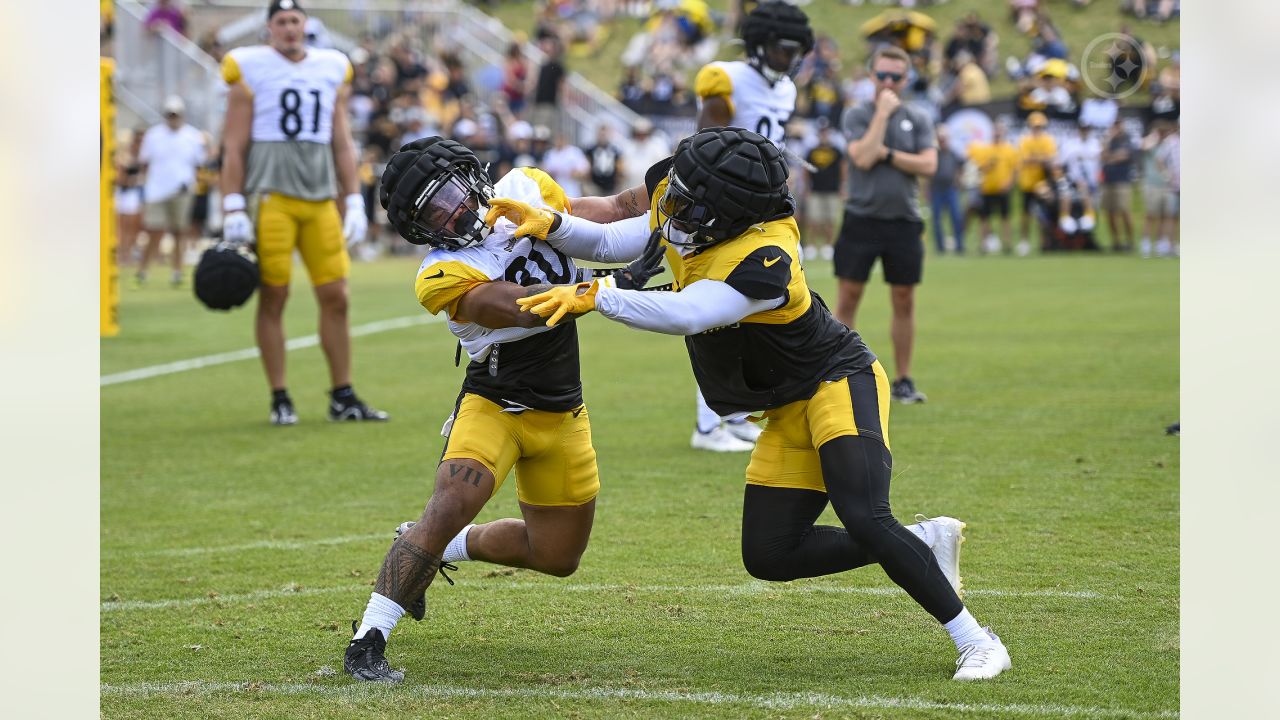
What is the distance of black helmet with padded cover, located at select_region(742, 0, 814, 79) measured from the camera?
8.12 meters

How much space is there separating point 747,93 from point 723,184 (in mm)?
4132

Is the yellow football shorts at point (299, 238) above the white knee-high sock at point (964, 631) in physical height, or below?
above

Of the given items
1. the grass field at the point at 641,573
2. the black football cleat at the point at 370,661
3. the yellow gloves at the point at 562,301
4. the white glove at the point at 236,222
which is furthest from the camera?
the white glove at the point at 236,222

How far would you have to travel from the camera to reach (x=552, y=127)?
28.4 metres

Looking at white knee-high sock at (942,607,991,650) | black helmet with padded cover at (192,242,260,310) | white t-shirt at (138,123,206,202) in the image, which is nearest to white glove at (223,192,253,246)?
black helmet with padded cover at (192,242,260,310)

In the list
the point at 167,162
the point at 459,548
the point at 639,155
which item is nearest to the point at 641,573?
the point at 459,548

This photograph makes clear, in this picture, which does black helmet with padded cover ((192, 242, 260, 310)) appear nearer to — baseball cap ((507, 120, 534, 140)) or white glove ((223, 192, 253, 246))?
white glove ((223, 192, 253, 246))

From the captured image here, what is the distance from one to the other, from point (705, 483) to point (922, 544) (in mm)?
3134

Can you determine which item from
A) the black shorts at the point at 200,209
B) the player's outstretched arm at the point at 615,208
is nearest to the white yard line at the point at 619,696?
the player's outstretched arm at the point at 615,208

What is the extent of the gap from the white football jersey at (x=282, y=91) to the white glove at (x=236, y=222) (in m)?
0.41

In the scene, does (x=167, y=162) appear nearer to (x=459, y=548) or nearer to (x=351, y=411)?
(x=351, y=411)

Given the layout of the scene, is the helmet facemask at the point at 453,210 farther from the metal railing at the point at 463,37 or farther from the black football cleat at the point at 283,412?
the metal railing at the point at 463,37

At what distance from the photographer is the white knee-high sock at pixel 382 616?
4363 millimetres
